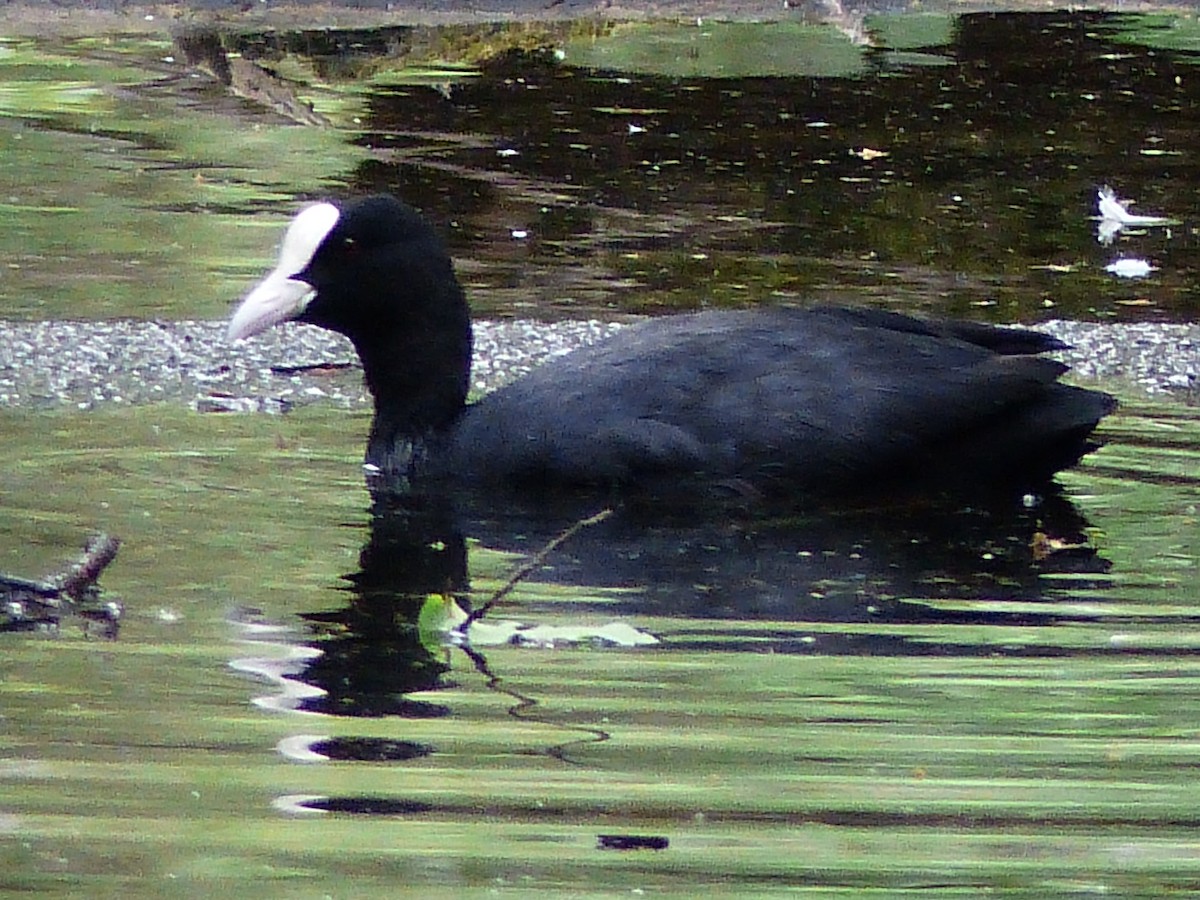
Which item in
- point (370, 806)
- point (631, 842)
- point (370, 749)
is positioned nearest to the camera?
point (631, 842)

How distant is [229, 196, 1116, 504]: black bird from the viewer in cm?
598

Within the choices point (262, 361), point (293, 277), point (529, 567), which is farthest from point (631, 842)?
point (262, 361)

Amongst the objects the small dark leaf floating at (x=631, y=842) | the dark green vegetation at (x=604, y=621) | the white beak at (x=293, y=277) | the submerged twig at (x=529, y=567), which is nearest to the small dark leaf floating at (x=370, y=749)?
the dark green vegetation at (x=604, y=621)

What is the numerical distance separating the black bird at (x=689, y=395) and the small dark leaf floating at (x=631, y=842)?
89.7 inches

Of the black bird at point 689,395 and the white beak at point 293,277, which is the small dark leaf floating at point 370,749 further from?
the white beak at point 293,277

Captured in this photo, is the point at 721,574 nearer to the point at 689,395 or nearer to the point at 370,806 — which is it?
the point at 689,395

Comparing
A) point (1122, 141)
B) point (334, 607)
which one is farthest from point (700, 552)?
point (1122, 141)

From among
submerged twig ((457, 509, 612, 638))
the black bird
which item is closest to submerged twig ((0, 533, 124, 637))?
submerged twig ((457, 509, 612, 638))

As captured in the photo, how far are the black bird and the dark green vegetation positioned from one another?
0.20m

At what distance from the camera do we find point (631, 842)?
370 centimetres

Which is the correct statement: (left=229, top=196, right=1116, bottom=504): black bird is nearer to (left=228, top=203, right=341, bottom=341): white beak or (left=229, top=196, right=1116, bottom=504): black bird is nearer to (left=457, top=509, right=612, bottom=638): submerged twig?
(left=228, top=203, right=341, bottom=341): white beak

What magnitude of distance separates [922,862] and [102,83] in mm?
8759

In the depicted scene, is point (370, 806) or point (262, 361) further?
point (262, 361)

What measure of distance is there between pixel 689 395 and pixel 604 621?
3.59ft
